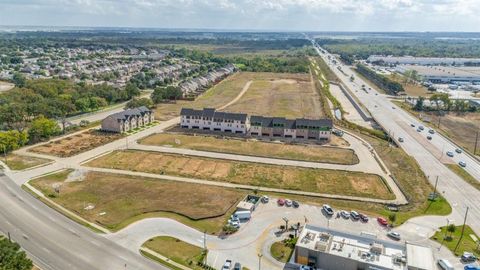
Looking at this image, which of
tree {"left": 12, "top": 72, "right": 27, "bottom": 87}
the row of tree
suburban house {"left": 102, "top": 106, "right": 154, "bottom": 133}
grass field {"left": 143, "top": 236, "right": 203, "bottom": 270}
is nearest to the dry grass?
suburban house {"left": 102, "top": 106, "right": 154, "bottom": 133}

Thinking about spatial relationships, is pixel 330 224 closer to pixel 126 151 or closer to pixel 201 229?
pixel 201 229

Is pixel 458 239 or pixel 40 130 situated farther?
pixel 40 130

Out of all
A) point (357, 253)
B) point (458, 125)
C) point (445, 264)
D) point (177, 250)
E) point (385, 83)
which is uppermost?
point (385, 83)

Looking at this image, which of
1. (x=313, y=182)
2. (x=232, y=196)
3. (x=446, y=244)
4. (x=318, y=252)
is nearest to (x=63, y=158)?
(x=232, y=196)

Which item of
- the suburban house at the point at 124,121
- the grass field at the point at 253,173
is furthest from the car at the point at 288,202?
the suburban house at the point at 124,121

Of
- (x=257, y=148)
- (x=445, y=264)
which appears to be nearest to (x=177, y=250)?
(x=445, y=264)

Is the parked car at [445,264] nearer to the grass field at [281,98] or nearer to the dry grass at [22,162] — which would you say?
the dry grass at [22,162]

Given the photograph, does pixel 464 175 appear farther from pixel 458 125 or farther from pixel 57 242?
pixel 57 242
